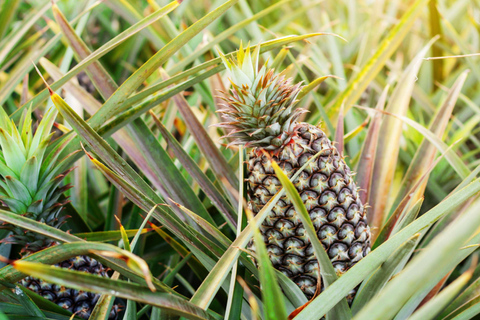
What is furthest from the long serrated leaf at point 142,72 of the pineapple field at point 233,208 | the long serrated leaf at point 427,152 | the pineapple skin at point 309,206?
the long serrated leaf at point 427,152

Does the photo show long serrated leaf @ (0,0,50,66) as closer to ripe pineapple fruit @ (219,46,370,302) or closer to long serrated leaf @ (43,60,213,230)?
long serrated leaf @ (43,60,213,230)

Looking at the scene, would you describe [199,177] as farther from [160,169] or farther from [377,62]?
[377,62]

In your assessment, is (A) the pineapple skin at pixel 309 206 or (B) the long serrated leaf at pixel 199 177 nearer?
(A) the pineapple skin at pixel 309 206

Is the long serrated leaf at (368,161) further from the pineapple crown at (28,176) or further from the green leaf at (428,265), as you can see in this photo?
the pineapple crown at (28,176)

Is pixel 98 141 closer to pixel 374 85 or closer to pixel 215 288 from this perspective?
pixel 215 288

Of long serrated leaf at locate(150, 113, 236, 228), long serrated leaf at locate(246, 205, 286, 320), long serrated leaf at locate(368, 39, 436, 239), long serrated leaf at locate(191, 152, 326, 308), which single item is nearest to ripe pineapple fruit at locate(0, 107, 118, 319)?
long serrated leaf at locate(150, 113, 236, 228)

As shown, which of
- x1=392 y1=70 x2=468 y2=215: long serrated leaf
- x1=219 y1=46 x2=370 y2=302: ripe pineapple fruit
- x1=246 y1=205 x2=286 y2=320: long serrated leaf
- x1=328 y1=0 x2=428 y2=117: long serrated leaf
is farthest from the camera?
x1=328 y1=0 x2=428 y2=117: long serrated leaf
